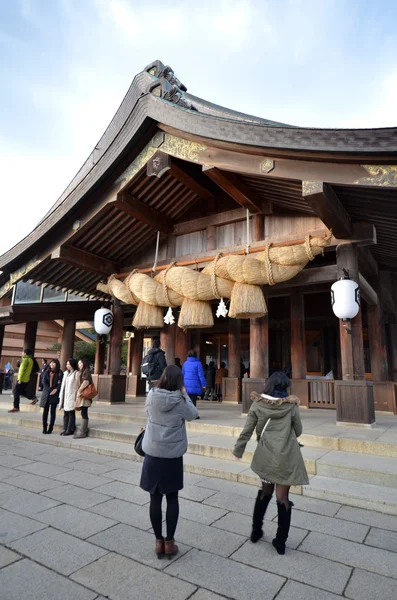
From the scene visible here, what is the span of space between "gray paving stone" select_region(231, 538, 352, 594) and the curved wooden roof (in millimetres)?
4390

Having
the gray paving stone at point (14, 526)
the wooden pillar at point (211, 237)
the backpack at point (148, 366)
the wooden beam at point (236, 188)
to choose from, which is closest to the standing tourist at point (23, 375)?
the backpack at point (148, 366)

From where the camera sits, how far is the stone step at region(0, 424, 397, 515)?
356 centimetres

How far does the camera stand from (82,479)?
14.4 feet

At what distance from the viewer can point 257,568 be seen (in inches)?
96.7

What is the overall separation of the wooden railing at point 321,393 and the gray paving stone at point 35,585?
312 inches

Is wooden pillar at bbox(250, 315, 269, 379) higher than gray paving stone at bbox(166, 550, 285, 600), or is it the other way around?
wooden pillar at bbox(250, 315, 269, 379)

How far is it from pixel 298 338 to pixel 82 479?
6851 millimetres

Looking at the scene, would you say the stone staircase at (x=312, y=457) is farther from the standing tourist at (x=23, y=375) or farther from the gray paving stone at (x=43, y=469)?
the standing tourist at (x=23, y=375)

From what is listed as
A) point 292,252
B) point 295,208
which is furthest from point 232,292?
point 295,208

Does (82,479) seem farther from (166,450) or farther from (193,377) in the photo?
(193,377)

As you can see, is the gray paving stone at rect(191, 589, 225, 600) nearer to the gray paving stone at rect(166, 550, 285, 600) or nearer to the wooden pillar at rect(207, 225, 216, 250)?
the gray paving stone at rect(166, 550, 285, 600)

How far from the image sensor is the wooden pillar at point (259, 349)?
23.5 feet

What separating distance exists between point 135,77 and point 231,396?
8.78 meters

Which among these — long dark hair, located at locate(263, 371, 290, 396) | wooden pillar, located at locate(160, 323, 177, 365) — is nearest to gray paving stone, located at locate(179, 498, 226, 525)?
long dark hair, located at locate(263, 371, 290, 396)
